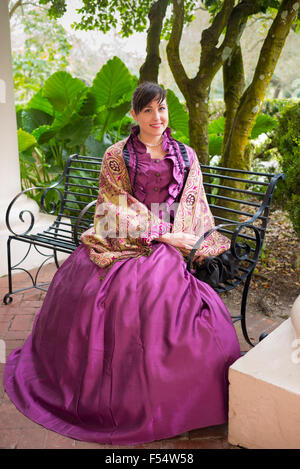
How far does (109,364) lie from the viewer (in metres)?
1.90

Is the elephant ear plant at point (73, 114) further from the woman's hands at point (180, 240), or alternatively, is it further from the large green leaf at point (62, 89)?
the woman's hands at point (180, 240)

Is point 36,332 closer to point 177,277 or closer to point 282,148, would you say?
point 177,277

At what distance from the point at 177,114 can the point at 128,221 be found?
7.43 ft

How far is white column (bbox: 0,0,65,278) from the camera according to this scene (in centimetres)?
343

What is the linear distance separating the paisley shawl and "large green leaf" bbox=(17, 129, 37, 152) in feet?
6.68

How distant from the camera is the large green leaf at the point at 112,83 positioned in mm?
4129

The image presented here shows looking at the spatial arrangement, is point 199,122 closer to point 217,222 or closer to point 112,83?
point 217,222

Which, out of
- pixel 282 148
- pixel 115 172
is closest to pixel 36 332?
pixel 115 172

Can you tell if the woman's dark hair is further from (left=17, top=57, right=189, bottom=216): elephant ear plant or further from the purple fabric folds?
(left=17, top=57, right=189, bottom=216): elephant ear plant

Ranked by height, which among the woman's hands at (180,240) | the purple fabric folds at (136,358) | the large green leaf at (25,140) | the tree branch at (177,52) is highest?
the tree branch at (177,52)

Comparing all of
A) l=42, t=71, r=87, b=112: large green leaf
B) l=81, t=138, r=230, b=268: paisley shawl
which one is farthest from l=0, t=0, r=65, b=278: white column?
l=81, t=138, r=230, b=268: paisley shawl

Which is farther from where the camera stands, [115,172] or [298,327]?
[115,172]

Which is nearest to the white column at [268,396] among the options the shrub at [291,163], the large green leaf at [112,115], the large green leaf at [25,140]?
the shrub at [291,163]
